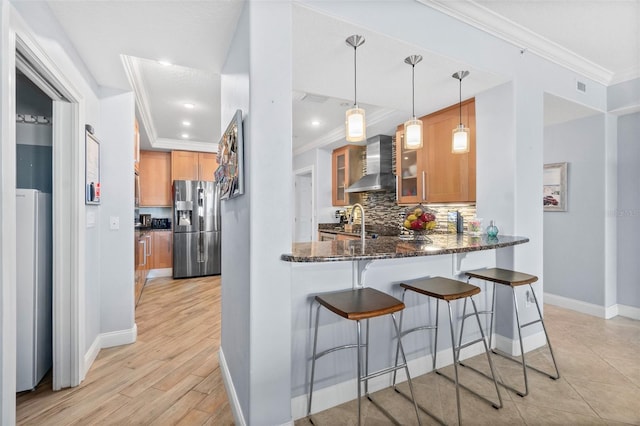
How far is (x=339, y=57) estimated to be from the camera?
2064 mm

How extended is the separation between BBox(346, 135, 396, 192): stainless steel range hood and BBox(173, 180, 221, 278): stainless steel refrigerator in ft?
8.49

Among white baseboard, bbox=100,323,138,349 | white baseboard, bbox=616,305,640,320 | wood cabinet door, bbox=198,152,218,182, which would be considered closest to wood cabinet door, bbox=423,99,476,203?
white baseboard, bbox=616,305,640,320

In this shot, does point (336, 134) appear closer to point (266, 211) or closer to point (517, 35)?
point (517, 35)

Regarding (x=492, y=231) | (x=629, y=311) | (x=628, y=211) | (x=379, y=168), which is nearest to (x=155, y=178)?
(x=379, y=168)

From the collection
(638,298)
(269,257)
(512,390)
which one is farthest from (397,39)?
(638,298)

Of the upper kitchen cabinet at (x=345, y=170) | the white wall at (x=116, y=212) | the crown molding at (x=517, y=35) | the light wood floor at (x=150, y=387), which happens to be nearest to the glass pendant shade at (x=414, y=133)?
the crown molding at (x=517, y=35)

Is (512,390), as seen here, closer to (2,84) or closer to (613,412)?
(613,412)

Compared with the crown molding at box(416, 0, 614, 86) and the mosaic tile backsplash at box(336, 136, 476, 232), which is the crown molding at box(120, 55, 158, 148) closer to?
the crown molding at box(416, 0, 614, 86)

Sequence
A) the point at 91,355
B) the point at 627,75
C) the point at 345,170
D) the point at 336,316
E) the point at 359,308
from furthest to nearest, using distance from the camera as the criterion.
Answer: the point at 345,170 < the point at 627,75 < the point at 91,355 < the point at 336,316 < the point at 359,308

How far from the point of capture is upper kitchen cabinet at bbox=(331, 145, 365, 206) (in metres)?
5.07

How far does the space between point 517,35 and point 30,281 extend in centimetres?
380

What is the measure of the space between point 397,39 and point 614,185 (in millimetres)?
3117

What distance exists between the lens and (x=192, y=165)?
5.64 m

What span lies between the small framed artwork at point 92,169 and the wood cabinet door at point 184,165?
3162mm
